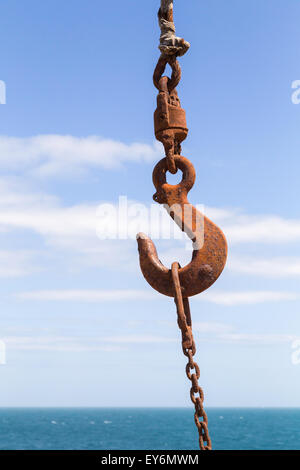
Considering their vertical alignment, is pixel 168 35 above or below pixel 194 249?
above

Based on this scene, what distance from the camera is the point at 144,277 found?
148 inches

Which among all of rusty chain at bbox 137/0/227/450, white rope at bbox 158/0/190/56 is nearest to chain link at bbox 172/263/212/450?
rusty chain at bbox 137/0/227/450

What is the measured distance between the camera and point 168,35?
398cm

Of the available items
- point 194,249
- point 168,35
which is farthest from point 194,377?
point 168,35

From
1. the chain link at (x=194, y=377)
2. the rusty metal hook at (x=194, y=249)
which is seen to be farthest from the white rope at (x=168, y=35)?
the chain link at (x=194, y=377)

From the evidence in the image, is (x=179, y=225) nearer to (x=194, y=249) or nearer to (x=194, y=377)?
(x=194, y=249)

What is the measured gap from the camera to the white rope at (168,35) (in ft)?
13.0

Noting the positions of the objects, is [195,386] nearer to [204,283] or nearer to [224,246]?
[204,283]

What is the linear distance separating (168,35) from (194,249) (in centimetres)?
133

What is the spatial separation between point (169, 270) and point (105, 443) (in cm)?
7067

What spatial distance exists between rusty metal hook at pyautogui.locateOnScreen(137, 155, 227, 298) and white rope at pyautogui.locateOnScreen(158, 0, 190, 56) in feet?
2.44

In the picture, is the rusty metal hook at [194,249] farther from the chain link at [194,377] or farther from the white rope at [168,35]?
the white rope at [168,35]

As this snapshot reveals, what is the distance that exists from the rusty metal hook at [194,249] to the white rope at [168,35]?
74 cm
